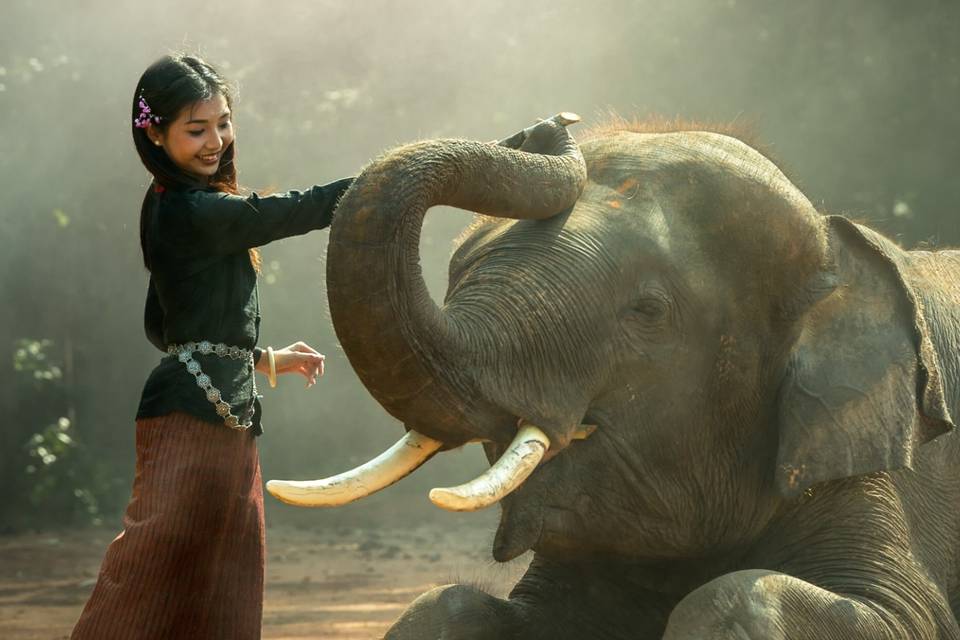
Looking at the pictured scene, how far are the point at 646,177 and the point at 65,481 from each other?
356 inches

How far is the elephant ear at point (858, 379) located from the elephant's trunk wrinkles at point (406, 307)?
0.87 metres

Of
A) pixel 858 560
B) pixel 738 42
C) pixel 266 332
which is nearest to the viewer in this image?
pixel 858 560

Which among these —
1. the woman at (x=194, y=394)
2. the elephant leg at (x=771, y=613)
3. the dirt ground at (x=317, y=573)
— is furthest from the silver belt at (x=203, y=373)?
the dirt ground at (x=317, y=573)

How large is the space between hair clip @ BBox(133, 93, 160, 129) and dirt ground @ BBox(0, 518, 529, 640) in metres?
1.83

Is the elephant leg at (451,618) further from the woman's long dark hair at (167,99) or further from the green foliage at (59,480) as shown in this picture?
the green foliage at (59,480)

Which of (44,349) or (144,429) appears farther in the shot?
(44,349)

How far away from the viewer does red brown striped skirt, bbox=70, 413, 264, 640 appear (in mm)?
3646

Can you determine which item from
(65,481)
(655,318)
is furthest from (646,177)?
(65,481)

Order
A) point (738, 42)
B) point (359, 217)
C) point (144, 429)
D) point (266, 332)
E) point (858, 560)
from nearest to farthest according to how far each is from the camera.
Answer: point (359, 217) → point (144, 429) → point (858, 560) → point (738, 42) → point (266, 332)

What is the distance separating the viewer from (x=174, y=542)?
366cm

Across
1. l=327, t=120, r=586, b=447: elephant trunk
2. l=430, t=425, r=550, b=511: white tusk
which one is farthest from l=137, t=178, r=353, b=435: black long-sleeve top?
l=430, t=425, r=550, b=511: white tusk

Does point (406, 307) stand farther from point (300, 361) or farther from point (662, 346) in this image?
point (662, 346)

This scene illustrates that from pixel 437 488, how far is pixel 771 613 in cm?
90

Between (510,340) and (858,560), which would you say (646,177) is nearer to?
(510,340)
